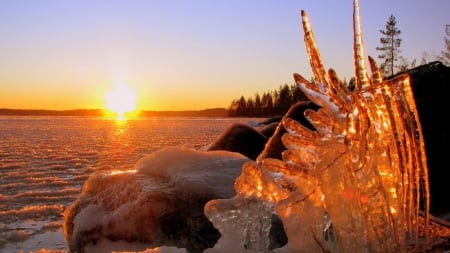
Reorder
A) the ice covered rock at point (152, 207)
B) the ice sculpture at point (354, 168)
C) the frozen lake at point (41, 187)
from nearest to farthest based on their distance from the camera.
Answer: the ice sculpture at point (354, 168) → the ice covered rock at point (152, 207) → the frozen lake at point (41, 187)

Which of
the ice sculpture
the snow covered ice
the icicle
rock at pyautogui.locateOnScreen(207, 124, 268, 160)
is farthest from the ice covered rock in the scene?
rock at pyautogui.locateOnScreen(207, 124, 268, 160)

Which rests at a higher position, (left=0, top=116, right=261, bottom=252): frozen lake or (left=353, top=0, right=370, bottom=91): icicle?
(left=353, top=0, right=370, bottom=91): icicle

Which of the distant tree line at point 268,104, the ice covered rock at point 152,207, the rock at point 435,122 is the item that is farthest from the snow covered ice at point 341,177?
the distant tree line at point 268,104

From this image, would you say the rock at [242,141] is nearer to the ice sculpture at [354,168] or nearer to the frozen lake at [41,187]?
the frozen lake at [41,187]

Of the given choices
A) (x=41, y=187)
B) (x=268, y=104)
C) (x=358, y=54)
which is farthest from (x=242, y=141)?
(x=268, y=104)

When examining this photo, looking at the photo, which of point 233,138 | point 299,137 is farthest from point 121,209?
point 233,138

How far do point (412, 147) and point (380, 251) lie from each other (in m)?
0.41

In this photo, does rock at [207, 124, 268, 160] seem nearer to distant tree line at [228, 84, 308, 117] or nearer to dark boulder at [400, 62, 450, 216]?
dark boulder at [400, 62, 450, 216]

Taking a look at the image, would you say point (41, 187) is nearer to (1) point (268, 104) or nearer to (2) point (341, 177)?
(2) point (341, 177)

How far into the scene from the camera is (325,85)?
171 cm

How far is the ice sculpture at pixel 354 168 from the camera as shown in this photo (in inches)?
67.6

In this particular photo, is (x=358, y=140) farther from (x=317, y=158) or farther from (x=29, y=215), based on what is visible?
(x=29, y=215)

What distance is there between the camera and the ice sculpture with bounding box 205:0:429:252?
172cm

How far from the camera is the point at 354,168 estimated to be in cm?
178
